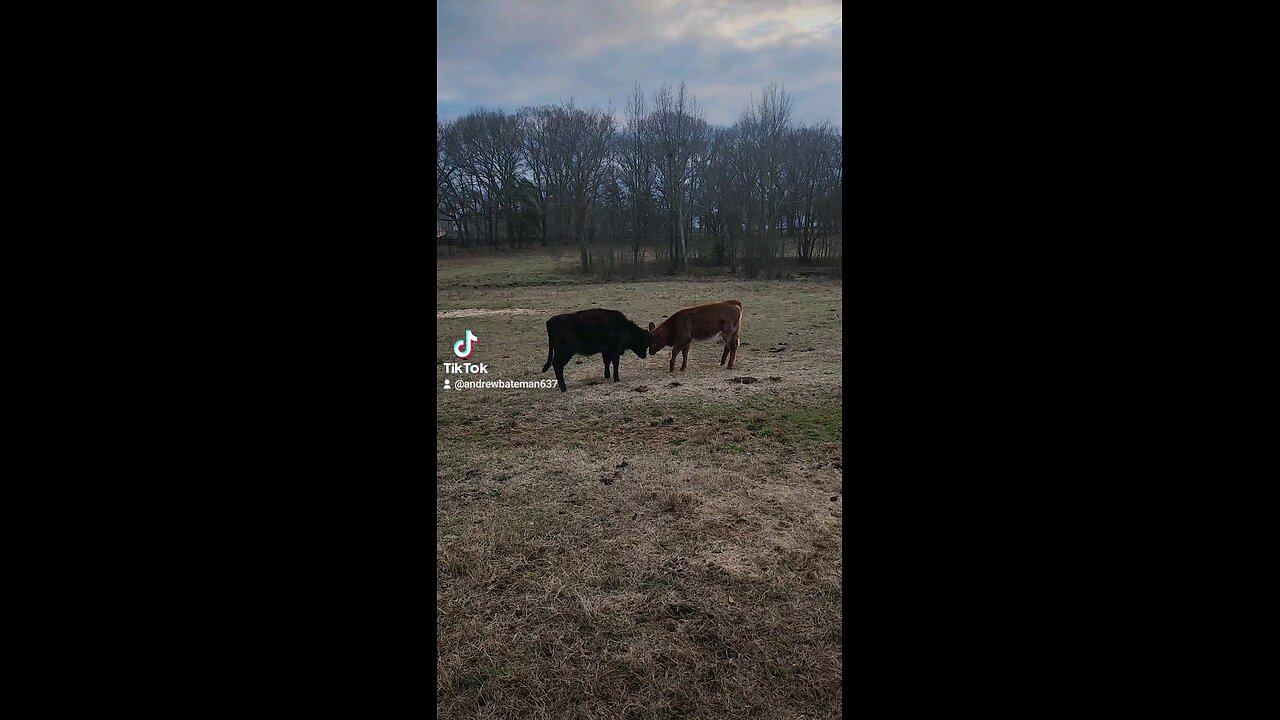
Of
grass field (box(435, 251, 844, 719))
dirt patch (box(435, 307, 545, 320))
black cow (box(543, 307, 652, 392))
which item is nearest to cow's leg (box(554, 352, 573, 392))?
black cow (box(543, 307, 652, 392))

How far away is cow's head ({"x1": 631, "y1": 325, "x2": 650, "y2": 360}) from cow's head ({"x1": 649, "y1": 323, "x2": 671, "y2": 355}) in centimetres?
11

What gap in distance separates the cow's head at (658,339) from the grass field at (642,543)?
1.05ft

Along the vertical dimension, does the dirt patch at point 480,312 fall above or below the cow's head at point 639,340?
above

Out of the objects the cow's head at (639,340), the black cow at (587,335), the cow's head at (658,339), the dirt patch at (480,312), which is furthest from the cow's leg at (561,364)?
the dirt patch at (480,312)

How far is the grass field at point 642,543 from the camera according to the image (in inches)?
70.1

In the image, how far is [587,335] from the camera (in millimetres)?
5391

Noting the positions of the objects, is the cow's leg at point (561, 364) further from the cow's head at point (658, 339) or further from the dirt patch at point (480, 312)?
the dirt patch at point (480, 312)

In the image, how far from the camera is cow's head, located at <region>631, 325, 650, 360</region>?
219 inches

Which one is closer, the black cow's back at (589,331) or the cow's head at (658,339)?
the black cow's back at (589,331)

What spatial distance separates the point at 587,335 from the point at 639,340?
52cm

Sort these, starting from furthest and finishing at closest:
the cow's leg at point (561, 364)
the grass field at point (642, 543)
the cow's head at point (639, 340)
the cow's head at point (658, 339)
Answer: the cow's head at point (658, 339), the cow's head at point (639, 340), the cow's leg at point (561, 364), the grass field at point (642, 543)

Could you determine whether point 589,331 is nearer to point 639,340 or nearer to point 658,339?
point 639,340

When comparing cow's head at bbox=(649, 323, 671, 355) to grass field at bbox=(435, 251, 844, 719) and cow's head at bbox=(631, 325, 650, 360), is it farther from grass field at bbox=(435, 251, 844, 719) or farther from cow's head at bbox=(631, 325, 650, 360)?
grass field at bbox=(435, 251, 844, 719)
